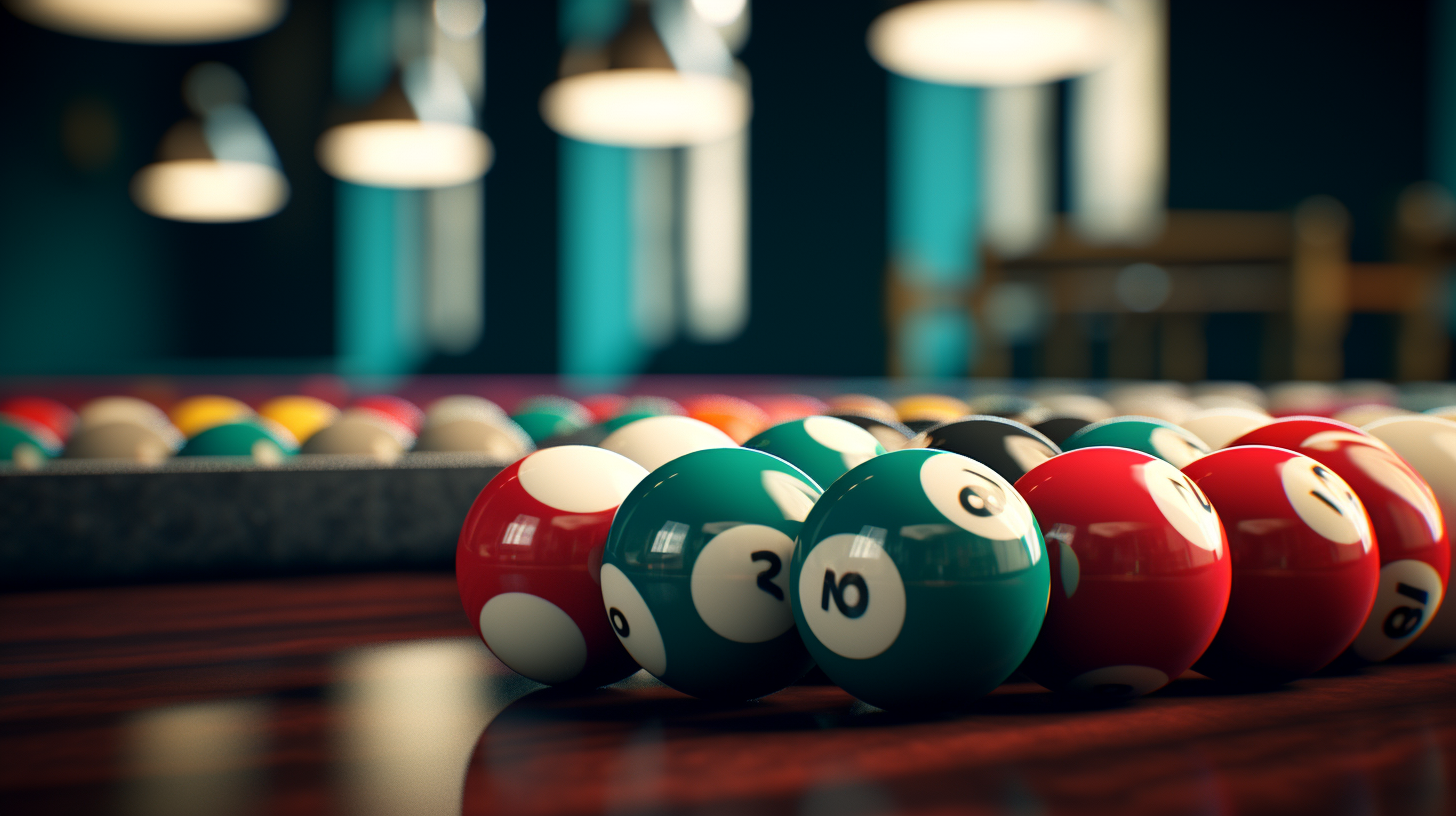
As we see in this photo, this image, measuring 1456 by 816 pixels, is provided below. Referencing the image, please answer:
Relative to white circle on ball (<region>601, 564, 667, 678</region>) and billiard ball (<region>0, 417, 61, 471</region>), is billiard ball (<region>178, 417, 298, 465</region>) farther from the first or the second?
white circle on ball (<region>601, 564, 667, 678</region>)

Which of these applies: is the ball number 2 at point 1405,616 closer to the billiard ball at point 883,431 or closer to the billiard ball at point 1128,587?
the billiard ball at point 1128,587

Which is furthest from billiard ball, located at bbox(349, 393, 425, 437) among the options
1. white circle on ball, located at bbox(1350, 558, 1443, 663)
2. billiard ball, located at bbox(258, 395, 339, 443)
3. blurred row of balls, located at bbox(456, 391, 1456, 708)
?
white circle on ball, located at bbox(1350, 558, 1443, 663)

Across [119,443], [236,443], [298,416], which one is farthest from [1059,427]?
[298,416]

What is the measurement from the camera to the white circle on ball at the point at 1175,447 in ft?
4.62

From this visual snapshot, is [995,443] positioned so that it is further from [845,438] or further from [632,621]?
[632,621]

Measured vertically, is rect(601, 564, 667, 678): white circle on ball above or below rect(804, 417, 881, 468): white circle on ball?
below

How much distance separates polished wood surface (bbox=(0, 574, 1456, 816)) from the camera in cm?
79

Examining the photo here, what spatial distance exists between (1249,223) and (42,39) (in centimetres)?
1040

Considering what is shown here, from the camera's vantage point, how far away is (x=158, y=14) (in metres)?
4.02

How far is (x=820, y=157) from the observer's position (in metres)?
10.6

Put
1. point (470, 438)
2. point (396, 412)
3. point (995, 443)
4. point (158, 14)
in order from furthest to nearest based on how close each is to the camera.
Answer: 1. point (158, 14)
2. point (396, 412)
3. point (470, 438)
4. point (995, 443)

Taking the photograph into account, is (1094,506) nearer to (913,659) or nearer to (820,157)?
(913,659)

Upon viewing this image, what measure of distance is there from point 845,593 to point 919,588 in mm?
60

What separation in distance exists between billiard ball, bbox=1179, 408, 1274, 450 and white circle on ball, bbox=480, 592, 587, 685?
38.3 inches
